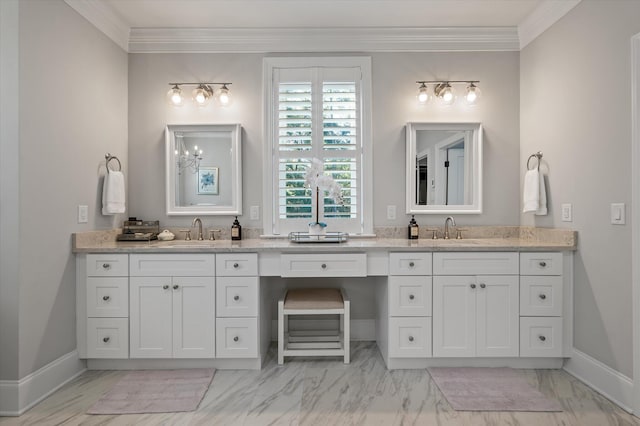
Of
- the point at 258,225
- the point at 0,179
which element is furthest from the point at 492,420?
the point at 0,179

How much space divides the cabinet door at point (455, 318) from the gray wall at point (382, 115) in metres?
0.82

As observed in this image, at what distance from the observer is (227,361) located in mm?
2783

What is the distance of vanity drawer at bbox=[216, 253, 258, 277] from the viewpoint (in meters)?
2.72


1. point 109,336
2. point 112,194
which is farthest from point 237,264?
point 112,194

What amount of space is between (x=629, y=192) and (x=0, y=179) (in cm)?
376

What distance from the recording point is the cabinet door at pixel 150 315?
2701mm

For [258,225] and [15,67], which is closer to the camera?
[15,67]

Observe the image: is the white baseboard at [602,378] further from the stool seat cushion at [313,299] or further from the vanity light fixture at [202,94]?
the vanity light fixture at [202,94]

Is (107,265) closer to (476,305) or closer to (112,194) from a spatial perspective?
(112,194)

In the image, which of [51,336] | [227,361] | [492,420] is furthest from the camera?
[227,361]

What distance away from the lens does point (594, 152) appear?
251cm

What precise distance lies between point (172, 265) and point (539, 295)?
266cm

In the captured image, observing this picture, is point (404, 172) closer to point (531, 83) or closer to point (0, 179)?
point (531, 83)

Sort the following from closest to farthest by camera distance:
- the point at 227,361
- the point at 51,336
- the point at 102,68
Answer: the point at 51,336 < the point at 227,361 < the point at 102,68
